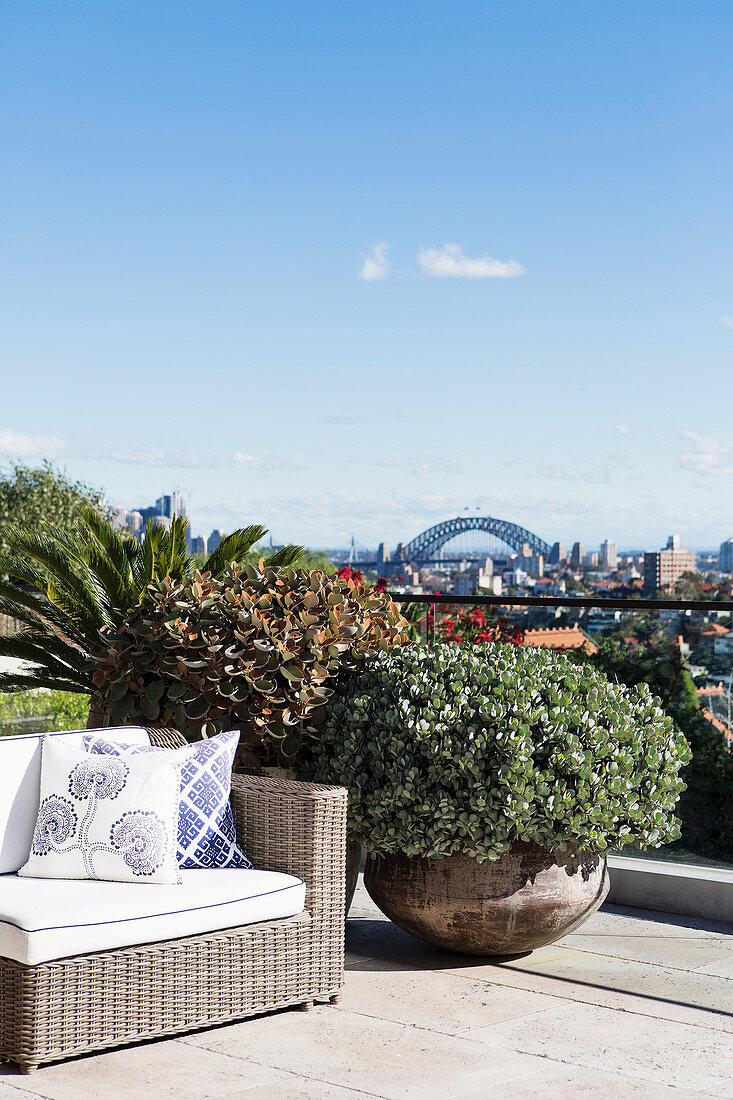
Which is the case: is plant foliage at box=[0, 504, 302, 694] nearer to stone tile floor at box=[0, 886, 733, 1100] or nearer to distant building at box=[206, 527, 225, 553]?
distant building at box=[206, 527, 225, 553]

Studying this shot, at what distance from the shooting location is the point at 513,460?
56375 millimetres

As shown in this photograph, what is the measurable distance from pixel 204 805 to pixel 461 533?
42.0 m

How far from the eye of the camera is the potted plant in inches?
148

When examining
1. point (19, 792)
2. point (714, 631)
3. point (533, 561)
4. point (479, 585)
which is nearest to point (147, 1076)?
point (19, 792)

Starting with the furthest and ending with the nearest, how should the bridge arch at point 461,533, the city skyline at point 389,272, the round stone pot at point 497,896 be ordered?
the bridge arch at point 461,533 → the city skyline at point 389,272 → the round stone pot at point 497,896

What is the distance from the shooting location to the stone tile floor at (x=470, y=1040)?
115 inches

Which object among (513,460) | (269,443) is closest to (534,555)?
(513,460)

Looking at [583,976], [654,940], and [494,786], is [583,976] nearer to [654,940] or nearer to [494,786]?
[654,940]

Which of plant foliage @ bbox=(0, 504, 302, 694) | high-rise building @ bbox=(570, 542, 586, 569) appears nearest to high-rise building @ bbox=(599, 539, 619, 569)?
high-rise building @ bbox=(570, 542, 586, 569)

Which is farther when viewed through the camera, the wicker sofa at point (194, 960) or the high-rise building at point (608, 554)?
the high-rise building at point (608, 554)

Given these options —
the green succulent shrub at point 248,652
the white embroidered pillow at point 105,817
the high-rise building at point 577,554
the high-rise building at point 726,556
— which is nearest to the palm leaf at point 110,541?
the green succulent shrub at point 248,652

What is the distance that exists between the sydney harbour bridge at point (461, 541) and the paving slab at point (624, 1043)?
40.6 metres

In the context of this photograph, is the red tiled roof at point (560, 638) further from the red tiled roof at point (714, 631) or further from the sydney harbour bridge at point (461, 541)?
the sydney harbour bridge at point (461, 541)

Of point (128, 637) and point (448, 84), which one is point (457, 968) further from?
point (448, 84)
